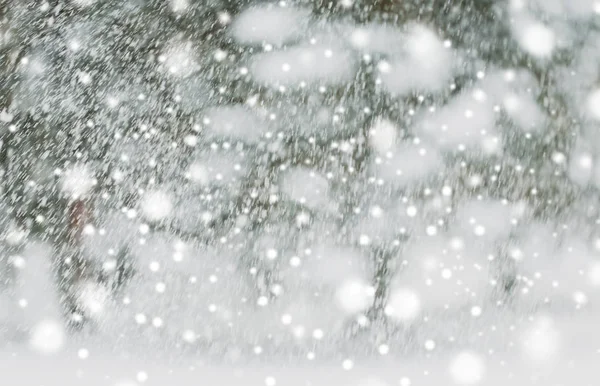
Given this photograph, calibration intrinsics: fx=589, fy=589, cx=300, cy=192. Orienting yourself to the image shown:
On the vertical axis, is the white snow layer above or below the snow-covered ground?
above

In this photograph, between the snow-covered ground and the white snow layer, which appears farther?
the white snow layer

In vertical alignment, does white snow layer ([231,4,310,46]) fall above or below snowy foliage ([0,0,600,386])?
above

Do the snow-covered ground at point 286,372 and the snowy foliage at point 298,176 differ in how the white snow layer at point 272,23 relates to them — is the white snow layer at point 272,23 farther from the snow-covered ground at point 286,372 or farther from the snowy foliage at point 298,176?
the snow-covered ground at point 286,372

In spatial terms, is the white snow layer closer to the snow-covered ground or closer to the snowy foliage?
the snowy foliage

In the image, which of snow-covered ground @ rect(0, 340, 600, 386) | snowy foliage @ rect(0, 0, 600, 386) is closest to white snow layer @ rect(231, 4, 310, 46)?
snowy foliage @ rect(0, 0, 600, 386)

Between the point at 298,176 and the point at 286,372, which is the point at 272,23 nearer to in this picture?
the point at 298,176

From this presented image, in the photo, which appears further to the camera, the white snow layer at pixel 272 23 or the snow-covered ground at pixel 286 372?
the white snow layer at pixel 272 23

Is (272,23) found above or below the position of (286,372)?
above

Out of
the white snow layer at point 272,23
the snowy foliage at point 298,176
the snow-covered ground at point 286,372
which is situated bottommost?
the snow-covered ground at point 286,372

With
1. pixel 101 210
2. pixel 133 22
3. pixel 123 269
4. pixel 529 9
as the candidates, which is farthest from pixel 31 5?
pixel 529 9

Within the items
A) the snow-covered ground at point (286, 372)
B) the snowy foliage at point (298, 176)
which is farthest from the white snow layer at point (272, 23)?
the snow-covered ground at point (286, 372)

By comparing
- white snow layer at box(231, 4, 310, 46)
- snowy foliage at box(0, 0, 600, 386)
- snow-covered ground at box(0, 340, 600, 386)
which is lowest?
snow-covered ground at box(0, 340, 600, 386)

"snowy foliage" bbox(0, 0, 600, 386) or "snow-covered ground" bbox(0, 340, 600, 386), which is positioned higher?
"snowy foliage" bbox(0, 0, 600, 386)

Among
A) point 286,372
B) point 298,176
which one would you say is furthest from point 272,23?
point 286,372
